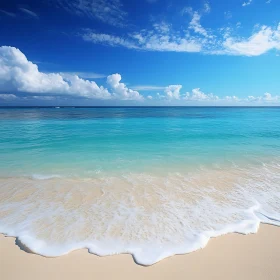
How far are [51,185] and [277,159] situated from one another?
1152 centimetres

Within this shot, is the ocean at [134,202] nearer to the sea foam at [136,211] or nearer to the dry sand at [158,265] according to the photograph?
the sea foam at [136,211]

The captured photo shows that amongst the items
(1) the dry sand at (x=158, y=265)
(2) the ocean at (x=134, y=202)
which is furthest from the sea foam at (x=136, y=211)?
(1) the dry sand at (x=158, y=265)

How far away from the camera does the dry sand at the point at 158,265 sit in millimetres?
3031

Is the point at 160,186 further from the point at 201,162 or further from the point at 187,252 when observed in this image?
the point at 201,162

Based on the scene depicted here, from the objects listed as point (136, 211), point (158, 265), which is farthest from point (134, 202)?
point (158, 265)

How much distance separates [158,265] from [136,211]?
68.8 inches

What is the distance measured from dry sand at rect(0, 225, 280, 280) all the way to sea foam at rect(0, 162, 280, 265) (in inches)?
6.7

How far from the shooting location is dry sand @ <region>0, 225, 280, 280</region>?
119 inches

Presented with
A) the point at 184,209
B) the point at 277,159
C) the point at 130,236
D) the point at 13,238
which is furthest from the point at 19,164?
the point at 277,159

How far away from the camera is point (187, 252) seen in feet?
11.4

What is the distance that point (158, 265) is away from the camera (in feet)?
10.5

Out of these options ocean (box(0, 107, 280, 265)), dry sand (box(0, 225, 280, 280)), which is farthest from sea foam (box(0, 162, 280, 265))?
dry sand (box(0, 225, 280, 280))

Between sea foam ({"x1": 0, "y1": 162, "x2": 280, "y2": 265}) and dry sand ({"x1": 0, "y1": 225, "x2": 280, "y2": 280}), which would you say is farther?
sea foam ({"x1": 0, "y1": 162, "x2": 280, "y2": 265})

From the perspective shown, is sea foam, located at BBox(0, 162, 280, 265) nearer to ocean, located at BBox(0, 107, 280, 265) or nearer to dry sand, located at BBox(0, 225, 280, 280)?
ocean, located at BBox(0, 107, 280, 265)
